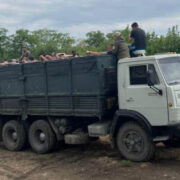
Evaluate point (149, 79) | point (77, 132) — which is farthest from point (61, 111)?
point (149, 79)

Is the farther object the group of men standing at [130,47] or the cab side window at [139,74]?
the group of men standing at [130,47]

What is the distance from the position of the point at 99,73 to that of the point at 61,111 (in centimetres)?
167

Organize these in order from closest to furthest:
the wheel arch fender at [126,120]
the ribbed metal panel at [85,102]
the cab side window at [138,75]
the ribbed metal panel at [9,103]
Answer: the wheel arch fender at [126,120] < the cab side window at [138,75] < the ribbed metal panel at [85,102] < the ribbed metal panel at [9,103]

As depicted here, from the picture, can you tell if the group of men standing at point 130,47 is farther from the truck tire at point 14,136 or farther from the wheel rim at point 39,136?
the truck tire at point 14,136

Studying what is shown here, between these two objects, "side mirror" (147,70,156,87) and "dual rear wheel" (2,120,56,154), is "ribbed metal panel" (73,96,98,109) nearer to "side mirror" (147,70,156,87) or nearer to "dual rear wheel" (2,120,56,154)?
"dual rear wheel" (2,120,56,154)

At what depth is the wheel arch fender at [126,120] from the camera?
722 centimetres

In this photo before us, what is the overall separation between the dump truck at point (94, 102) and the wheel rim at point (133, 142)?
2 cm

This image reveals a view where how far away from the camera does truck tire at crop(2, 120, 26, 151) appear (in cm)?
998

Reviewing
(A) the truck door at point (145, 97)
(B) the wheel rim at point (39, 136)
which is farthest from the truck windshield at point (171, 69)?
(B) the wheel rim at point (39, 136)

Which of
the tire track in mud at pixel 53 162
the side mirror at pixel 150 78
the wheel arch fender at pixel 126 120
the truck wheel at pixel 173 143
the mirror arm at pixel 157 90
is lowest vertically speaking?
the tire track in mud at pixel 53 162

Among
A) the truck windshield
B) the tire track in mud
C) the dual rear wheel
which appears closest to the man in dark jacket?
the truck windshield

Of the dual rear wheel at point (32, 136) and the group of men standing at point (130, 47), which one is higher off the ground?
the group of men standing at point (130, 47)

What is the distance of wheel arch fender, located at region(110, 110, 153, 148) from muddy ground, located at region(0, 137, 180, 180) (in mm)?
706

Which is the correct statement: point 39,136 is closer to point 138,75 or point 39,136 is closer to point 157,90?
point 138,75
